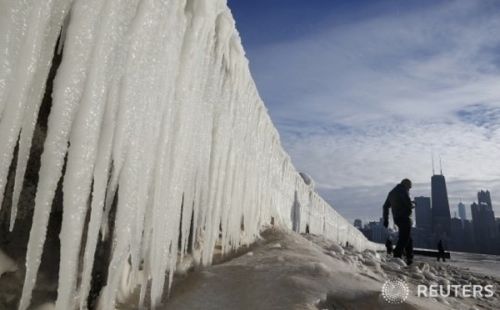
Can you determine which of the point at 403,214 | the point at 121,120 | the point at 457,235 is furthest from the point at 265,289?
the point at 457,235

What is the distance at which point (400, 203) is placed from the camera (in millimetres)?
7598

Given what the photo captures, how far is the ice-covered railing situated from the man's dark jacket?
546 cm

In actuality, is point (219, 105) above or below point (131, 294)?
above

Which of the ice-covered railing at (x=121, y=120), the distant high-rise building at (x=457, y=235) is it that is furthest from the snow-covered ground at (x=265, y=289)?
the distant high-rise building at (x=457, y=235)

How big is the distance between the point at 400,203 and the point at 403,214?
0.77 feet

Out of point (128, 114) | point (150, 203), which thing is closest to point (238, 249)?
point (150, 203)

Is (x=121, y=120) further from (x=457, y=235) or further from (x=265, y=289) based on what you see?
(x=457, y=235)

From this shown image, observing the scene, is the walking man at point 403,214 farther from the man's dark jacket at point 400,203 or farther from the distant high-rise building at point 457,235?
the distant high-rise building at point 457,235

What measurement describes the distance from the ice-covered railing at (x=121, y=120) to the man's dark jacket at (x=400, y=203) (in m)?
5.46

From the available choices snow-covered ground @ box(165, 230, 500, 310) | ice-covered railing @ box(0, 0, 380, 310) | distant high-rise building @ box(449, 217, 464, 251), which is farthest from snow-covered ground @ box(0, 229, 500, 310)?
distant high-rise building @ box(449, 217, 464, 251)

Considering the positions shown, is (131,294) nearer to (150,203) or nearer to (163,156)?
(150,203)

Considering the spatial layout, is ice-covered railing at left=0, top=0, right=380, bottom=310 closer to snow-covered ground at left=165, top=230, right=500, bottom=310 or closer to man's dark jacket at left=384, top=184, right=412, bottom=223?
snow-covered ground at left=165, top=230, right=500, bottom=310

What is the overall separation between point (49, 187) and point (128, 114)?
0.51m

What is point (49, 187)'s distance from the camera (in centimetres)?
146
